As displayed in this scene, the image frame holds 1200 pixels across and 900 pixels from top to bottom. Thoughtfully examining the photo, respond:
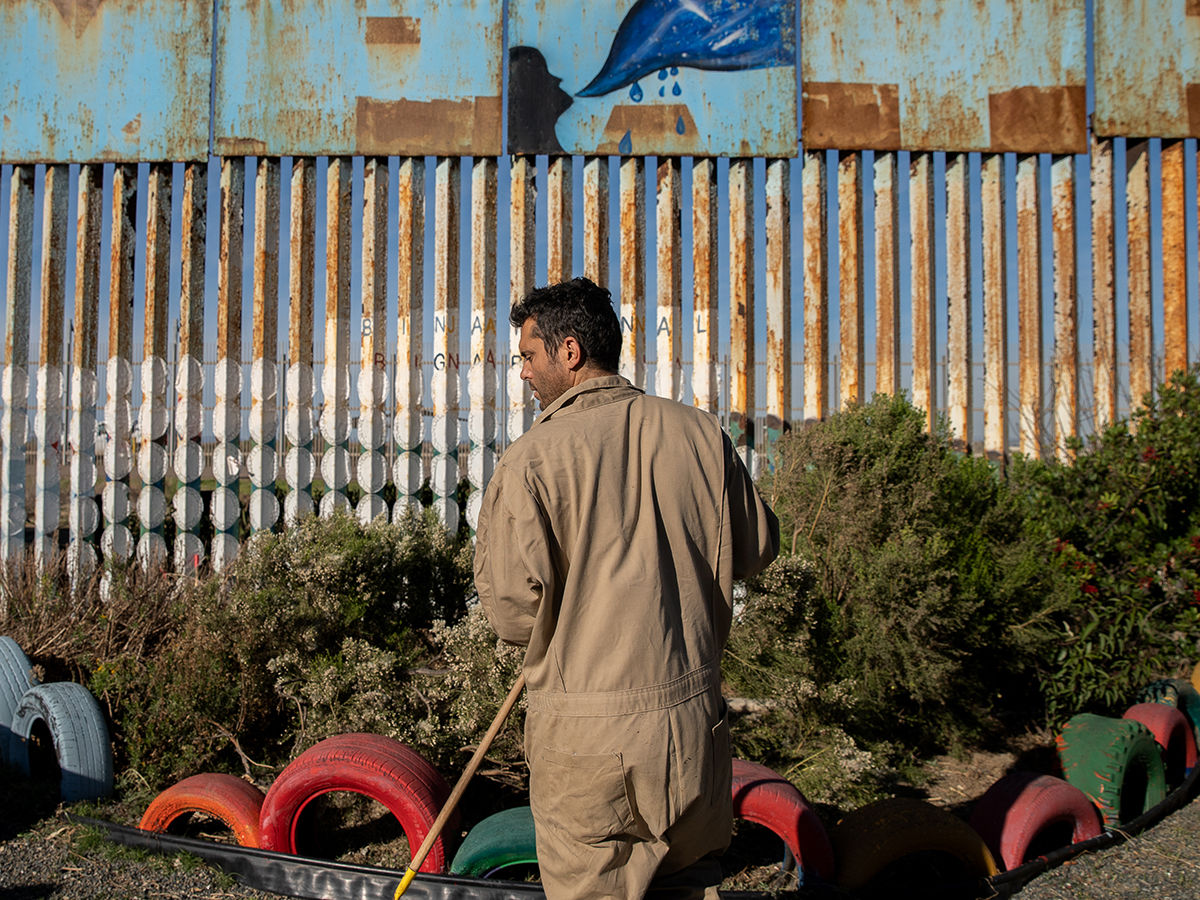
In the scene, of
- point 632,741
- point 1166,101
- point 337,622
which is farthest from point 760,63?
point 632,741

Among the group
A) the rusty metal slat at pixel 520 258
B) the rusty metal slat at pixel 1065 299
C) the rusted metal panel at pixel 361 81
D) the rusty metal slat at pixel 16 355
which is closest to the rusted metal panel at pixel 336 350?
the rusted metal panel at pixel 361 81

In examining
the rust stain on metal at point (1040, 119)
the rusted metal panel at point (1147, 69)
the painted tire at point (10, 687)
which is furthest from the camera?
the rusted metal panel at point (1147, 69)

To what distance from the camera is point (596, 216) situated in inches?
297

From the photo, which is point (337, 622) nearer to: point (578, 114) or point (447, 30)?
point (578, 114)

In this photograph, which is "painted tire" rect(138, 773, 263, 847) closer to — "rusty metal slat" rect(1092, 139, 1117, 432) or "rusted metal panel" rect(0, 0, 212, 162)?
"rusted metal panel" rect(0, 0, 212, 162)

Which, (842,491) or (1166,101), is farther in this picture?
(1166,101)

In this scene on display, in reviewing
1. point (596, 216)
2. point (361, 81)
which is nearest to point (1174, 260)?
point (596, 216)

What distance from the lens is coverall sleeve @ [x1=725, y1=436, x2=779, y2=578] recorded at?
215 cm

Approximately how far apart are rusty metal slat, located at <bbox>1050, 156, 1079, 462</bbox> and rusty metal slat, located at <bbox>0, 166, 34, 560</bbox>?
945 cm

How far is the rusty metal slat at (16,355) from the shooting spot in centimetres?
746

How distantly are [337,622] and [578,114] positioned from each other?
497 cm

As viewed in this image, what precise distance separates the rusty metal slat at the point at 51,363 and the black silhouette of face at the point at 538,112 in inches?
168

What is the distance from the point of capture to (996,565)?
17.7 ft

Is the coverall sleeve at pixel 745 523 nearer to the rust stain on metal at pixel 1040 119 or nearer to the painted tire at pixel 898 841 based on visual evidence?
the painted tire at pixel 898 841
